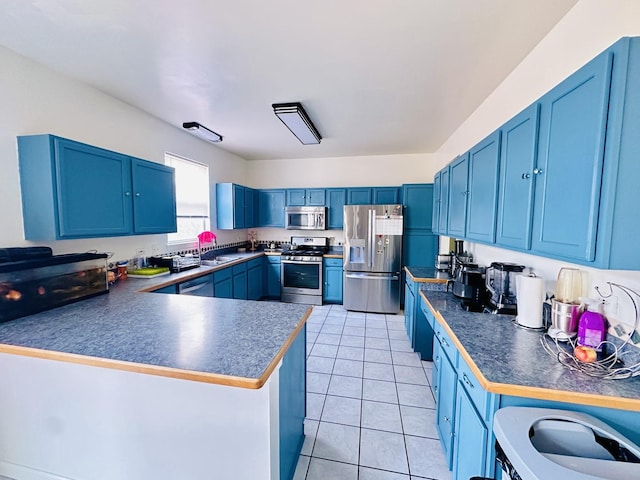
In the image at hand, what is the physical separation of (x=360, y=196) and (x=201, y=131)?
A: 2614 millimetres

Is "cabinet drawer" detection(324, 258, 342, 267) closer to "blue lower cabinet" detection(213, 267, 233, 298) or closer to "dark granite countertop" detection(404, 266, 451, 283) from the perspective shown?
"dark granite countertop" detection(404, 266, 451, 283)

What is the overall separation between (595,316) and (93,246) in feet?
11.5

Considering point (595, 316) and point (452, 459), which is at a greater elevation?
point (595, 316)

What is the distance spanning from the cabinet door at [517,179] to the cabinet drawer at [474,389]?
27.7 inches

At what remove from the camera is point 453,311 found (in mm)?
1759

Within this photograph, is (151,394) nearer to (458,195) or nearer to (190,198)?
(458,195)

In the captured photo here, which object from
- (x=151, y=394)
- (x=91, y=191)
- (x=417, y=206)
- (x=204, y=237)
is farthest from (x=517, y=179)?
(x=204, y=237)

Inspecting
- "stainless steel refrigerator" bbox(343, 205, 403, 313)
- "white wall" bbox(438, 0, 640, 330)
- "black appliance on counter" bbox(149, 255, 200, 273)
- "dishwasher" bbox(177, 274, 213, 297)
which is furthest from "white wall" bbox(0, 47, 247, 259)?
"white wall" bbox(438, 0, 640, 330)

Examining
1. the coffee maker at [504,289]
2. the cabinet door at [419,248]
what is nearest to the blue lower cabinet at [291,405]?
the coffee maker at [504,289]

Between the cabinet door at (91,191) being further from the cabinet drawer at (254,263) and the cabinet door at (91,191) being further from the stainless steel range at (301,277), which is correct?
the stainless steel range at (301,277)

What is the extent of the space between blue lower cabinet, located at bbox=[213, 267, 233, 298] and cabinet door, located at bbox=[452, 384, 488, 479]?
2.76 meters

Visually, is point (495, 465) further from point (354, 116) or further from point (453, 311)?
point (354, 116)

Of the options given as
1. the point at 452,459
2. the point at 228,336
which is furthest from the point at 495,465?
the point at 228,336

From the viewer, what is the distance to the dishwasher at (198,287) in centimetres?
272
